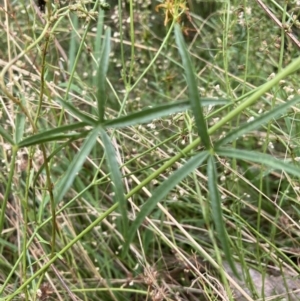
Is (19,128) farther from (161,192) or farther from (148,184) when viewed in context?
(148,184)

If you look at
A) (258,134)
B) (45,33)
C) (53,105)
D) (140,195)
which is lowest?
(140,195)

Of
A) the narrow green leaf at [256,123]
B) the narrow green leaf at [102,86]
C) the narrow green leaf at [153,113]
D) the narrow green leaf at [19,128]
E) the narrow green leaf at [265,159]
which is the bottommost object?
the narrow green leaf at [265,159]

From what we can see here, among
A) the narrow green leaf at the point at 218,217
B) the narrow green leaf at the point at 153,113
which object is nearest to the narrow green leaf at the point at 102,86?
the narrow green leaf at the point at 153,113

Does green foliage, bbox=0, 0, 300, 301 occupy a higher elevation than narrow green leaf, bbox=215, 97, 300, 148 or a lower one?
lower

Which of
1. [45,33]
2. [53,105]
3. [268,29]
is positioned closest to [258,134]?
[268,29]

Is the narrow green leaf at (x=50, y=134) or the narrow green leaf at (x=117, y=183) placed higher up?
the narrow green leaf at (x=50, y=134)

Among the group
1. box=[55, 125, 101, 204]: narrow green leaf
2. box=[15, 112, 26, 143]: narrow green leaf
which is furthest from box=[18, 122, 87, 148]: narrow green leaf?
box=[15, 112, 26, 143]: narrow green leaf

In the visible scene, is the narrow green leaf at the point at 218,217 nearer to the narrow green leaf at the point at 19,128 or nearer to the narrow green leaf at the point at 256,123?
the narrow green leaf at the point at 256,123

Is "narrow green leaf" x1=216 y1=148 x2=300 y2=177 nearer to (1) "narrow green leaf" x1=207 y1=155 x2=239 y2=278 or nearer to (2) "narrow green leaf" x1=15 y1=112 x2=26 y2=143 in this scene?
(1) "narrow green leaf" x1=207 y1=155 x2=239 y2=278

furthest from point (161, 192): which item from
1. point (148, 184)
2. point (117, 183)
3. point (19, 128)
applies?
point (148, 184)

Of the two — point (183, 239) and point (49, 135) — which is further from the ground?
point (49, 135)

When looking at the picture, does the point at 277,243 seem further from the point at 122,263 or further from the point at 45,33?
the point at 45,33
